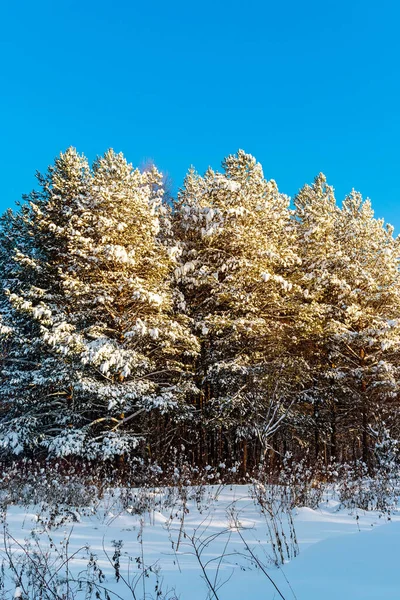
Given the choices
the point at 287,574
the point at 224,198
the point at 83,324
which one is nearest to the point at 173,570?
the point at 287,574

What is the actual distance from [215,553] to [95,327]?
8.85m

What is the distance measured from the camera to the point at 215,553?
17.0 feet

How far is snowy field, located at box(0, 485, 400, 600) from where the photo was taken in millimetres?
3332

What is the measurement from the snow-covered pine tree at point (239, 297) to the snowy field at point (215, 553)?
597 cm

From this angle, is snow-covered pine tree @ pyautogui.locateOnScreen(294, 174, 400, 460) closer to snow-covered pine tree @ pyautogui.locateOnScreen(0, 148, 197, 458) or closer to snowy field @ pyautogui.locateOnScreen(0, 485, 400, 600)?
snow-covered pine tree @ pyautogui.locateOnScreen(0, 148, 197, 458)

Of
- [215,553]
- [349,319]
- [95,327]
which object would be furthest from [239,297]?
[215,553]

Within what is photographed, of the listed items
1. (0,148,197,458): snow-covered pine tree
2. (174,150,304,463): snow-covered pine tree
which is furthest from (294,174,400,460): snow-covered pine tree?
(0,148,197,458): snow-covered pine tree

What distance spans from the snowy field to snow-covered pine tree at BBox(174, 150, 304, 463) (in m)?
5.97

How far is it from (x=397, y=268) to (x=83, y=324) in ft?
41.7

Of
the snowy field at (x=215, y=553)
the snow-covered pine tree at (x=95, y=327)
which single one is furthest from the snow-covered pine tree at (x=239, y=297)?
the snowy field at (x=215, y=553)

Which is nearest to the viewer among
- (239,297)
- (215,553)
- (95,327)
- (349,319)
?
(215,553)

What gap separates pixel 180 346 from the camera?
14305mm

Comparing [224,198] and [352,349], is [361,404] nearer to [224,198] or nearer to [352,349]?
[352,349]

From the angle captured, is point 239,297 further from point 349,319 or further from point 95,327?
point 349,319
